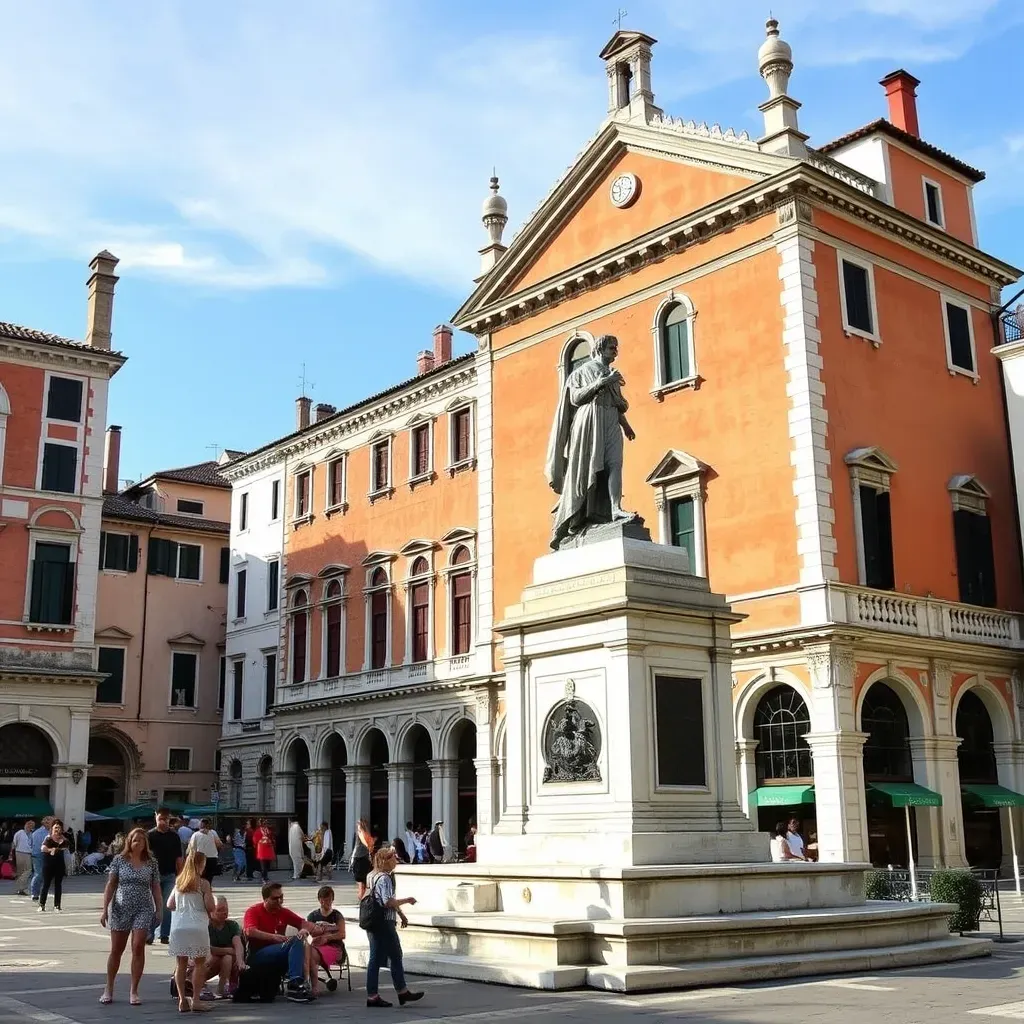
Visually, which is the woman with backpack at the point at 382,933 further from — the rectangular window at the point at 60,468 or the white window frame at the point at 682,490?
the rectangular window at the point at 60,468

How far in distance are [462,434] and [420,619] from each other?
17.9 ft

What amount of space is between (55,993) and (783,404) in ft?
59.6

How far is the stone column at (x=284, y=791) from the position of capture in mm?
42344

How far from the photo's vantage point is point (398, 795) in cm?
3778

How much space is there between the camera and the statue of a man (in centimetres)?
1423

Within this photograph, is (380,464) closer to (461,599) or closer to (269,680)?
(461,599)

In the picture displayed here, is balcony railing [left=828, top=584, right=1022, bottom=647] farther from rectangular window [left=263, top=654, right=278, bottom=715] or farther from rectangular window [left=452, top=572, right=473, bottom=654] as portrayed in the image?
rectangular window [left=263, top=654, right=278, bottom=715]

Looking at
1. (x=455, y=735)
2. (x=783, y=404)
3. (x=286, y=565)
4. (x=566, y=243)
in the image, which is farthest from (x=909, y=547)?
(x=286, y=565)

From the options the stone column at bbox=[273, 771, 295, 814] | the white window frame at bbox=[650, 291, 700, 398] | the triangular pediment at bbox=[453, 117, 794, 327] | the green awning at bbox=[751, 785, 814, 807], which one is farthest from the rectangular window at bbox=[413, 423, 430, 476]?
the green awning at bbox=[751, 785, 814, 807]

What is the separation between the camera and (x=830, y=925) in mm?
12227

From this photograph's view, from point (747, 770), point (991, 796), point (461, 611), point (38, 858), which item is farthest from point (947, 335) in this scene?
point (38, 858)

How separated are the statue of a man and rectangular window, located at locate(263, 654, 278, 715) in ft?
105

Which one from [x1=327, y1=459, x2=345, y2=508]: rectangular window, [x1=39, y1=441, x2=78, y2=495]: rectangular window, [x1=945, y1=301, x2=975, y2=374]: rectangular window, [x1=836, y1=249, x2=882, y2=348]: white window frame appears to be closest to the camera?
[x1=836, y1=249, x2=882, y2=348]: white window frame

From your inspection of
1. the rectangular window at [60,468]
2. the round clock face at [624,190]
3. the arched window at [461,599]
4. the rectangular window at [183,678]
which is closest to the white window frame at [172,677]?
the rectangular window at [183,678]
